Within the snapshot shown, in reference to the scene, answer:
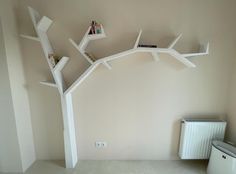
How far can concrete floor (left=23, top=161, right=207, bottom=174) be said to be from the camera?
234cm

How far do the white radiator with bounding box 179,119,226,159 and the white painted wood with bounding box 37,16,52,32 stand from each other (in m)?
2.22

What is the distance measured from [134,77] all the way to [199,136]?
123 centimetres

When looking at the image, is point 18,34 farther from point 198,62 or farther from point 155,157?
point 155,157

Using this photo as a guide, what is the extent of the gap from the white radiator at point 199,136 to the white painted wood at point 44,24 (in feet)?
7.30

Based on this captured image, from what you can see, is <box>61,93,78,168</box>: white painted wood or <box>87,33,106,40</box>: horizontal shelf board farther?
<box>61,93,78,168</box>: white painted wood

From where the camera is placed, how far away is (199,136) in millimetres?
2338

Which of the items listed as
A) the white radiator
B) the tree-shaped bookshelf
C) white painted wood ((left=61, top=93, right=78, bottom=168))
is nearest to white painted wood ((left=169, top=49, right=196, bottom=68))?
the tree-shaped bookshelf

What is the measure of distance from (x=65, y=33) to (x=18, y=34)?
1.98 feet

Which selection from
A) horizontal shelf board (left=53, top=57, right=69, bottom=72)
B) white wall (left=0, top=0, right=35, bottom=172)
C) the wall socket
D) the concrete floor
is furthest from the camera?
the wall socket

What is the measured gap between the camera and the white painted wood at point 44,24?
6.56ft

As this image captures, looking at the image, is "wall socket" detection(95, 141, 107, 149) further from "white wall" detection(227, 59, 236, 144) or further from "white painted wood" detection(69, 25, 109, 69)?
"white wall" detection(227, 59, 236, 144)

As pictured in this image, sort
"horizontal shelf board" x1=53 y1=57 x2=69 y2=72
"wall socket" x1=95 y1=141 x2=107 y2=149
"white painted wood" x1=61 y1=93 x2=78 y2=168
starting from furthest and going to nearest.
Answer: "wall socket" x1=95 y1=141 x2=107 y2=149 < "white painted wood" x1=61 y1=93 x2=78 y2=168 < "horizontal shelf board" x1=53 y1=57 x2=69 y2=72

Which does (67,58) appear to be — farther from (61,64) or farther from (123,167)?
(123,167)

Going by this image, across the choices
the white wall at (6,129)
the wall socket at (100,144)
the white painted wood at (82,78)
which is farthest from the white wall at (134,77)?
the white wall at (6,129)
